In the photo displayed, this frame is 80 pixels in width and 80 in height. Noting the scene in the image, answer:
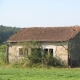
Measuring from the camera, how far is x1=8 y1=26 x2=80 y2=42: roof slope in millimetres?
28766

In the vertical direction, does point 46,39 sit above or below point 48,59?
above

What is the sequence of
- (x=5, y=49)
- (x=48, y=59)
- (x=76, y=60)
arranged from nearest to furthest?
(x=48, y=59)
(x=76, y=60)
(x=5, y=49)

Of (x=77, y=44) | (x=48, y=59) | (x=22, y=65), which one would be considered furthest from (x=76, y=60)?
(x=22, y=65)

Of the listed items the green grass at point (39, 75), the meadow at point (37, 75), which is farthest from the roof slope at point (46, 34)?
the green grass at point (39, 75)

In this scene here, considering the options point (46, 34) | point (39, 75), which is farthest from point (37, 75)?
point (46, 34)

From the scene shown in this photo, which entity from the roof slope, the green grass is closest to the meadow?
the green grass

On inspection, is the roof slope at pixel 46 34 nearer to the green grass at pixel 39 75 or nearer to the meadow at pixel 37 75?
the meadow at pixel 37 75

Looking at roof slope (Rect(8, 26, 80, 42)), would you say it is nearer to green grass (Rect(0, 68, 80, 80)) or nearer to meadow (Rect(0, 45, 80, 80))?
meadow (Rect(0, 45, 80, 80))

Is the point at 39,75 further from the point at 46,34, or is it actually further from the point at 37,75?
the point at 46,34

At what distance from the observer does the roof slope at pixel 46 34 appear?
94.4ft

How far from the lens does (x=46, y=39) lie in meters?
28.8

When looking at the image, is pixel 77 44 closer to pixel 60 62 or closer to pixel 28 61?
pixel 60 62

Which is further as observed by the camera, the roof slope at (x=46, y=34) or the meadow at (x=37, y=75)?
the roof slope at (x=46, y=34)

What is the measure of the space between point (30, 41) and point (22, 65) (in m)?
2.67
